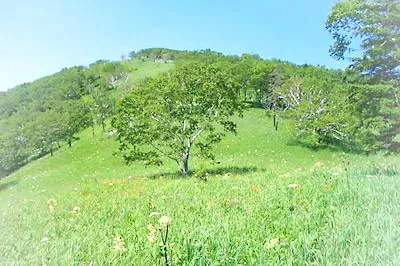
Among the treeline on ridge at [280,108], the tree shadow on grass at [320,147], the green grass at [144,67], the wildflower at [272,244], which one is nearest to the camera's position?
the wildflower at [272,244]

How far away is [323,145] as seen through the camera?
142ft

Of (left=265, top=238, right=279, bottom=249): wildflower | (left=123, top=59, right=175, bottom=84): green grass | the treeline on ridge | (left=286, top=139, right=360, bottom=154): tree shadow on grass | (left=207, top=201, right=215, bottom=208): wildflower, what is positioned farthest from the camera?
(left=123, top=59, right=175, bottom=84): green grass

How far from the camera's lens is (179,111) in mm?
24625

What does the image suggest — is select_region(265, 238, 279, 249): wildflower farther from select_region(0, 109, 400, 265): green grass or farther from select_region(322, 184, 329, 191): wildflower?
select_region(322, 184, 329, 191): wildflower

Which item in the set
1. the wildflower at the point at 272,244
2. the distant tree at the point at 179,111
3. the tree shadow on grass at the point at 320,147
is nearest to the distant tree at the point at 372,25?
the wildflower at the point at 272,244

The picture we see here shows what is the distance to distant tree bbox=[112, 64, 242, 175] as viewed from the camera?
80.9ft

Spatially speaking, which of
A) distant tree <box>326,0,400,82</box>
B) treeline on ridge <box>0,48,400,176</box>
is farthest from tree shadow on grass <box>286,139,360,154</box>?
distant tree <box>326,0,400,82</box>

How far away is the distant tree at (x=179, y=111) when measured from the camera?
24.7 m

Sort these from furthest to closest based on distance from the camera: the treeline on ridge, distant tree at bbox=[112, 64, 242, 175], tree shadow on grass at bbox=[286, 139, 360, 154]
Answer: tree shadow on grass at bbox=[286, 139, 360, 154]
distant tree at bbox=[112, 64, 242, 175]
the treeline on ridge

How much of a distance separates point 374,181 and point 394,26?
16.6ft

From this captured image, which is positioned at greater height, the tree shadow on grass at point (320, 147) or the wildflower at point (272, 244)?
the wildflower at point (272, 244)

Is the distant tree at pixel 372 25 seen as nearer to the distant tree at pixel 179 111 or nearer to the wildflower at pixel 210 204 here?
the wildflower at pixel 210 204

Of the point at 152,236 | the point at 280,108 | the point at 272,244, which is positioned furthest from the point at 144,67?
the point at 272,244

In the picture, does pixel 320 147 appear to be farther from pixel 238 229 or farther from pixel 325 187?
pixel 238 229
